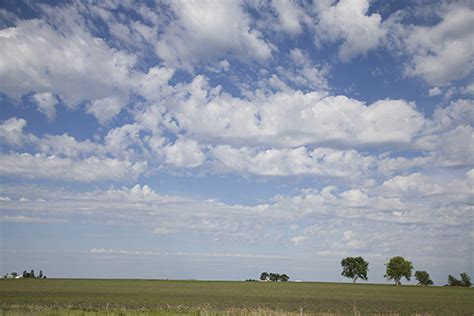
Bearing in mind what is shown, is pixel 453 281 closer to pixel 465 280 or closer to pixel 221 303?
pixel 465 280

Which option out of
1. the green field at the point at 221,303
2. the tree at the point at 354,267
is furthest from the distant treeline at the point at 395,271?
the green field at the point at 221,303

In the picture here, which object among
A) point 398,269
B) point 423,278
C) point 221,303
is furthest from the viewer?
point 423,278

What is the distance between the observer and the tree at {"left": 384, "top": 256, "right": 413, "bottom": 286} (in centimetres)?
16565

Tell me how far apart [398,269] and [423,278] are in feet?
125

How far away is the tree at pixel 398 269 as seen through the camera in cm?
16565

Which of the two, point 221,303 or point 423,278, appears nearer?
point 221,303

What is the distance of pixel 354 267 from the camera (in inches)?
7195

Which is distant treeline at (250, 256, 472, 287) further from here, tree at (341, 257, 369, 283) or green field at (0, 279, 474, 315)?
green field at (0, 279, 474, 315)

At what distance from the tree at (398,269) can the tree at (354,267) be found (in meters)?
13.5

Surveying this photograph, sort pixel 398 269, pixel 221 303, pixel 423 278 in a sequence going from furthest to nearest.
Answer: pixel 423 278 → pixel 398 269 → pixel 221 303

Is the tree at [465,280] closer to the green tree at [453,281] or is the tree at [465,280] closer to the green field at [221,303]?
the green tree at [453,281]

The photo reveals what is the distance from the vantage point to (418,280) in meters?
198

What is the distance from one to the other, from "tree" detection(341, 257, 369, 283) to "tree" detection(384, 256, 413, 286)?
13.5 metres

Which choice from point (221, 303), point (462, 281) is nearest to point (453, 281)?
point (462, 281)
